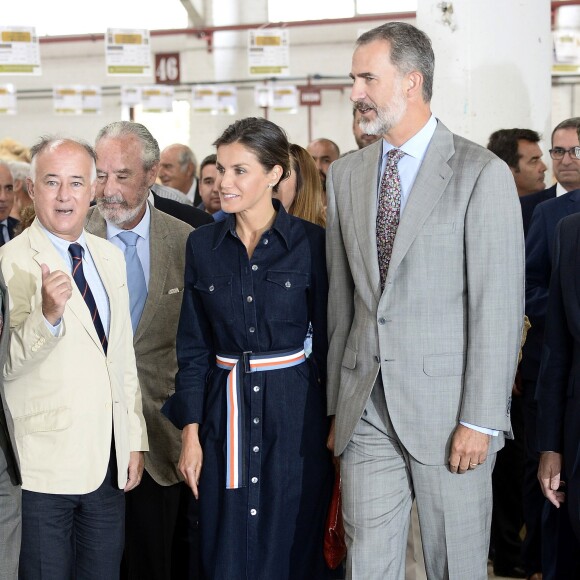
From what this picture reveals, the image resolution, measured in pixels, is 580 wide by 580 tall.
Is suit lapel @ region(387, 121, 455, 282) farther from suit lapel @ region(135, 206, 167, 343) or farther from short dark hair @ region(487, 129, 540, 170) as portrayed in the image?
short dark hair @ region(487, 129, 540, 170)

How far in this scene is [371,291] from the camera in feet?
9.15

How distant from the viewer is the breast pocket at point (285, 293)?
116 inches

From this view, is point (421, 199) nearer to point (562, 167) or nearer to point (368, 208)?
point (368, 208)

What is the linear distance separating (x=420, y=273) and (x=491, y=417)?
17.3 inches

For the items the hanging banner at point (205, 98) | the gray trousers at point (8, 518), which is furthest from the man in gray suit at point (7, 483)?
the hanging banner at point (205, 98)

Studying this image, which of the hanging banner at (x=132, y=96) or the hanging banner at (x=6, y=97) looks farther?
the hanging banner at (x=6, y=97)

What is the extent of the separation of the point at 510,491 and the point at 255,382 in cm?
238

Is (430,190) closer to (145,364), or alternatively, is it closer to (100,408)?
(100,408)

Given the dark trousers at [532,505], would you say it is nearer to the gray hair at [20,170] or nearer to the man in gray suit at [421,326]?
the man in gray suit at [421,326]

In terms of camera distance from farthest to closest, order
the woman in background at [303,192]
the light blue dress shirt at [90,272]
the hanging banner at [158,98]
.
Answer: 1. the hanging banner at [158,98]
2. the woman in background at [303,192]
3. the light blue dress shirt at [90,272]

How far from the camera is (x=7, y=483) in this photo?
102 inches

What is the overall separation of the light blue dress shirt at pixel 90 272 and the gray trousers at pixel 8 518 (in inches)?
21.5

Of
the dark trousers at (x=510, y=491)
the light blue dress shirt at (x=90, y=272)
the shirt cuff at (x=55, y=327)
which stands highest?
the light blue dress shirt at (x=90, y=272)

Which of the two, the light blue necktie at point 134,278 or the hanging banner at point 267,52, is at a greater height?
the hanging banner at point 267,52
